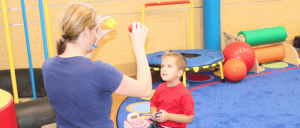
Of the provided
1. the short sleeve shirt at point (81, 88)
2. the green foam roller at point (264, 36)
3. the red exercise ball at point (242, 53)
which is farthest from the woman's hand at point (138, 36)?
the green foam roller at point (264, 36)

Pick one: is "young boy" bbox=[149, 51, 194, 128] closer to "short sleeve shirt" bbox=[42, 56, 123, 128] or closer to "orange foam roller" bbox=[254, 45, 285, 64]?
"short sleeve shirt" bbox=[42, 56, 123, 128]

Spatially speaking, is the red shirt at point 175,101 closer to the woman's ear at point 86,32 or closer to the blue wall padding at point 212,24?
the woman's ear at point 86,32

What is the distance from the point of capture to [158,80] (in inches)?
142

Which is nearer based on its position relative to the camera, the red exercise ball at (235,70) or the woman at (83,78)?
the woman at (83,78)

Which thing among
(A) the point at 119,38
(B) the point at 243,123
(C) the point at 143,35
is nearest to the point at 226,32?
(A) the point at 119,38

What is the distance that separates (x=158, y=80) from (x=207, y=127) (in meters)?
1.44

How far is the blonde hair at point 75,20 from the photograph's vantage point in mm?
1078

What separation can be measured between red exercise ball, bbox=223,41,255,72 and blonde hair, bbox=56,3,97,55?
2.62 m

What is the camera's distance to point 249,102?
273cm

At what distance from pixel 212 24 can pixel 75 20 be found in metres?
3.00

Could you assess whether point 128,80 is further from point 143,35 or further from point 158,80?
point 158,80

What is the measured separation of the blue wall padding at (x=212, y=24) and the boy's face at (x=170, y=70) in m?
2.28

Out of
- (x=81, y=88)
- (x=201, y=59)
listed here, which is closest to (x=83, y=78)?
(x=81, y=88)

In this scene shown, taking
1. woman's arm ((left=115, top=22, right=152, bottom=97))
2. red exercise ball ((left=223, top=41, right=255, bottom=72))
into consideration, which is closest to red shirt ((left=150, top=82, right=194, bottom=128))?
woman's arm ((left=115, top=22, right=152, bottom=97))
